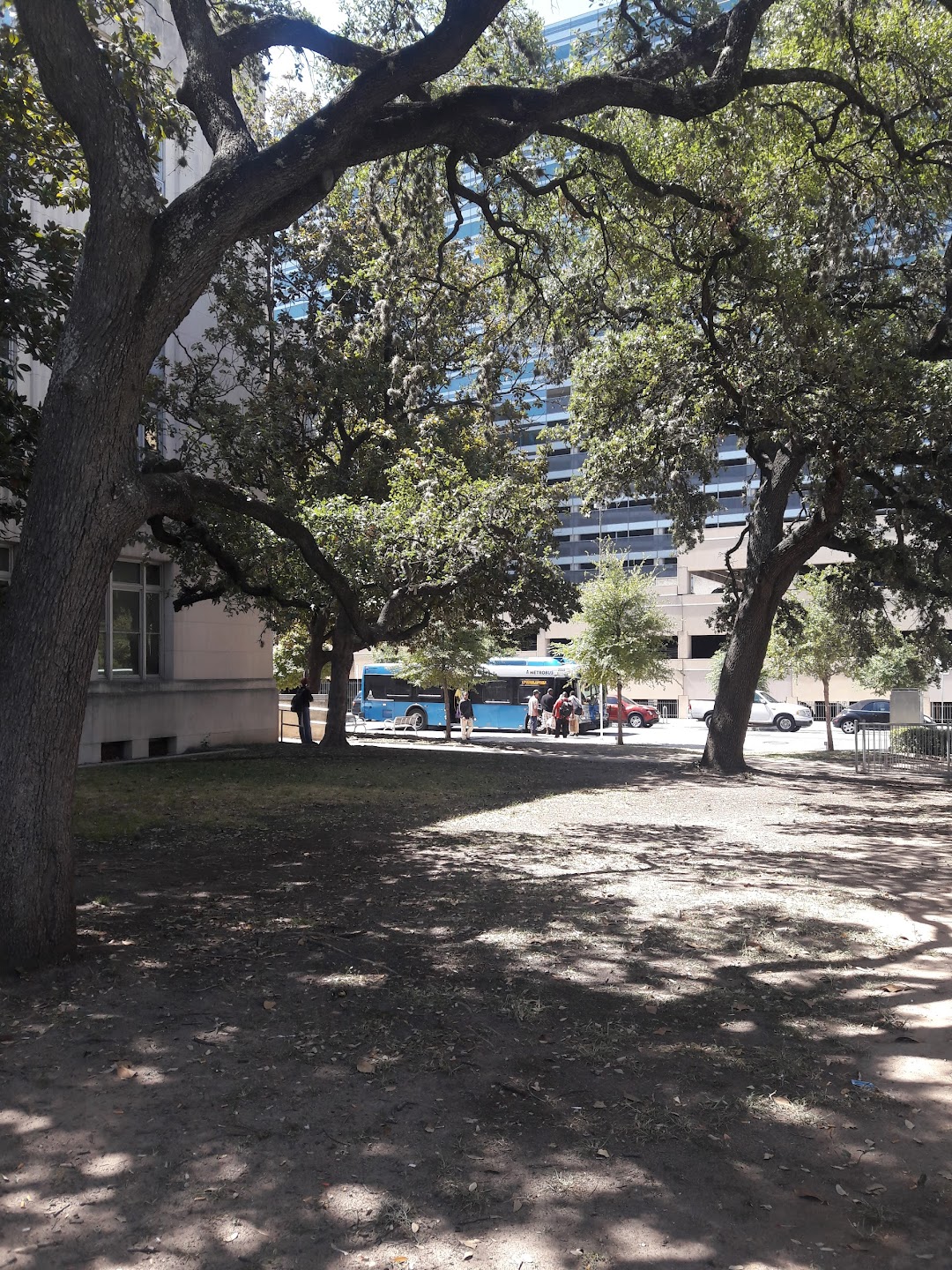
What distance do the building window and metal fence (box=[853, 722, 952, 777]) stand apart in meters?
15.6

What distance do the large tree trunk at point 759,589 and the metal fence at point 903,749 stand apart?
3532 mm

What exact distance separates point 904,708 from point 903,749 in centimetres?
96

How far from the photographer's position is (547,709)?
142 ft

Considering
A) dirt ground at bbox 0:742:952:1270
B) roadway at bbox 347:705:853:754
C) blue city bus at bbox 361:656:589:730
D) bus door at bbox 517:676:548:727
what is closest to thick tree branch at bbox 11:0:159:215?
dirt ground at bbox 0:742:952:1270

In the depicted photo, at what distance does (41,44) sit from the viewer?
18.1ft

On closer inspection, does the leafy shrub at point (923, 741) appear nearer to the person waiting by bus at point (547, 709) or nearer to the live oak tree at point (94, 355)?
the live oak tree at point (94, 355)

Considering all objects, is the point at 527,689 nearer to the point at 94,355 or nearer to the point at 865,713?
the point at 865,713

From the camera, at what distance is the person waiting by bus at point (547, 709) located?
139 ft

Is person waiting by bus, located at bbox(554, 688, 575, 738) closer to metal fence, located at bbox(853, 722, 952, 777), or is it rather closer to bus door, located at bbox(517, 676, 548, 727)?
bus door, located at bbox(517, 676, 548, 727)

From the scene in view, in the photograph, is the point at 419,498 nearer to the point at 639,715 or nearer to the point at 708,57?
the point at 708,57

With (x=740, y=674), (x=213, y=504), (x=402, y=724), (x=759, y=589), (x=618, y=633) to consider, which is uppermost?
(x=618, y=633)

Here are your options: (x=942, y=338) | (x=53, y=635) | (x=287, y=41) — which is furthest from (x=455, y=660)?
(x=53, y=635)

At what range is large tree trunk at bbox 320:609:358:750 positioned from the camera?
22.9 metres

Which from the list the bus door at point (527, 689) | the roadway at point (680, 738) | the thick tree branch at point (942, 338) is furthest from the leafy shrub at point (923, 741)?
the bus door at point (527, 689)
